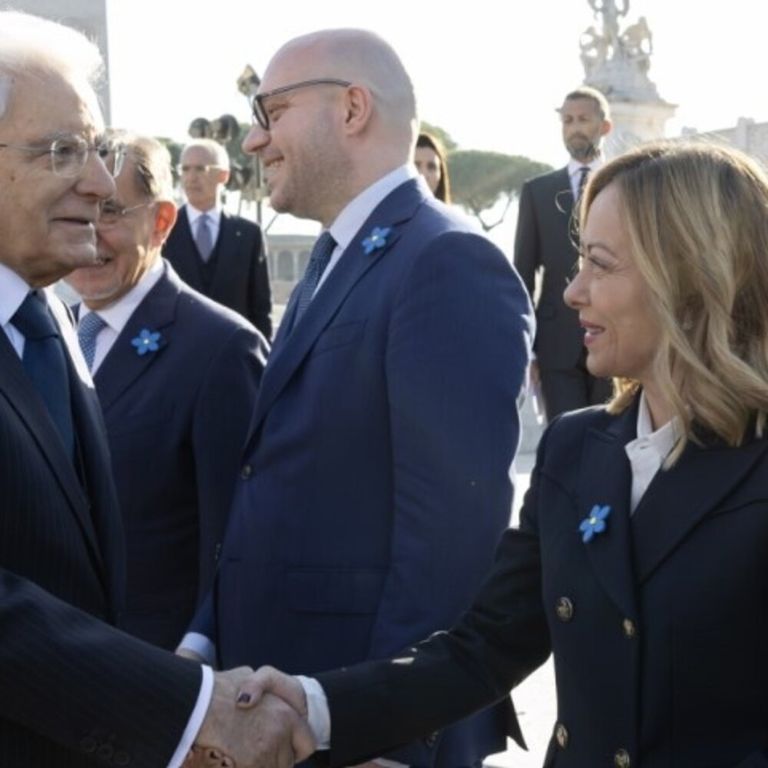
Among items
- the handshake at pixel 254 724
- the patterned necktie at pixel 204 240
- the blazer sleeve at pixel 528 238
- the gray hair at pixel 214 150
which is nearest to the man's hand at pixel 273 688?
the handshake at pixel 254 724

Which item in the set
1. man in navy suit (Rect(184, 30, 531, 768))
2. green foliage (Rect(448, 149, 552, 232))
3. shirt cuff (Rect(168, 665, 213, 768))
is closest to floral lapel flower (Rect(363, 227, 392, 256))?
man in navy suit (Rect(184, 30, 531, 768))

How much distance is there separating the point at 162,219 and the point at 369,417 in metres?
1.18

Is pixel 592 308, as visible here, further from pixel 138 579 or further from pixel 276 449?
pixel 138 579

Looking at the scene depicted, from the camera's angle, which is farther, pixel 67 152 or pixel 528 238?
pixel 528 238

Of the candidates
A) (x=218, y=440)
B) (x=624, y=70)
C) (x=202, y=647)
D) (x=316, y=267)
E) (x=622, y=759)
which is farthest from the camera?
(x=624, y=70)

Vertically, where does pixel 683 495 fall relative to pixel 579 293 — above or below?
below

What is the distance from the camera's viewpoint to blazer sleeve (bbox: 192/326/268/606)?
4047 mm

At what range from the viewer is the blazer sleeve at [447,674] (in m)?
3.11

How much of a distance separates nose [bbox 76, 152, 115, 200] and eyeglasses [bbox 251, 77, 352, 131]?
2.93 feet

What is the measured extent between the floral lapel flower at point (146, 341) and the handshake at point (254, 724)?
1148 mm

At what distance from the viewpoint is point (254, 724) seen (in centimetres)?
314

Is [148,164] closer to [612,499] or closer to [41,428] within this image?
[41,428]

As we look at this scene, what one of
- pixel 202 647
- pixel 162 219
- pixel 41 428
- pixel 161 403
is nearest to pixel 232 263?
pixel 162 219

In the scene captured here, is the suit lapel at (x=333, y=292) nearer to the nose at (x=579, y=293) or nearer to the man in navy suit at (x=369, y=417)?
the man in navy suit at (x=369, y=417)
